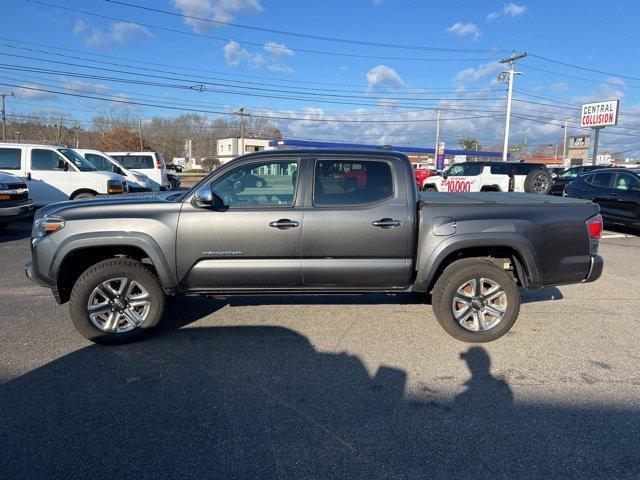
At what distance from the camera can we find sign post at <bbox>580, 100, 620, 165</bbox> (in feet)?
112

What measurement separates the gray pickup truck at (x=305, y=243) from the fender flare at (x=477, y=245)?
10 millimetres

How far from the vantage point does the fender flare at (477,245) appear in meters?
4.23

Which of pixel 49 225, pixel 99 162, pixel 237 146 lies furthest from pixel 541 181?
pixel 237 146

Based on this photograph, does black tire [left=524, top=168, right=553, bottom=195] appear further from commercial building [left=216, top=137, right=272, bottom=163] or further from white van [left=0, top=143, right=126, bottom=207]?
commercial building [left=216, top=137, right=272, bottom=163]

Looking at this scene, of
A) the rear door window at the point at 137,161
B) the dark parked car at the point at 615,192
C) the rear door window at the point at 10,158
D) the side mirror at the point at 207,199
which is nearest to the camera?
the side mirror at the point at 207,199

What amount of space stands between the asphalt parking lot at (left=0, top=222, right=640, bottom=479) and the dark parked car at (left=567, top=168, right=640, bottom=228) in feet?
22.4

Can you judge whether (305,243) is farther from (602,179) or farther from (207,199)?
(602,179)

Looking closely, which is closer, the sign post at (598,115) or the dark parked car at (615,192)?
the dark parked car at (615,192)

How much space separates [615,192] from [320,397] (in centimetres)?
1100

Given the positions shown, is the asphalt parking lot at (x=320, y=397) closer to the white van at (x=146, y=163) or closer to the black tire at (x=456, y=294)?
the black tire at (x=456, y=294)

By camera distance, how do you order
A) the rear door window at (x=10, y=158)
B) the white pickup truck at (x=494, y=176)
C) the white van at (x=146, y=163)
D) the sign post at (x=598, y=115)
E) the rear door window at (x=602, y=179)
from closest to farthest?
1. the rear door window at (x=602, y=179)
2. the rear door window at (x=10, y=158)
3. the white pickup truck at (x=494, y=176)
4. the white van at (x=146, y=163)
5. the sign post at (x=598, y=115)

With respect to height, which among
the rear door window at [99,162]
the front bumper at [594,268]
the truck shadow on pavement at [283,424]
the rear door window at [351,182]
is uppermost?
the rear door window at [99,162]

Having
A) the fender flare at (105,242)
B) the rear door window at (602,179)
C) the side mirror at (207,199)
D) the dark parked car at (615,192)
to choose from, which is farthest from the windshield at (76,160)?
the rear door window at (602,179)

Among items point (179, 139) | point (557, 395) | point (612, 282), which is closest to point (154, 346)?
point (557, 395)
